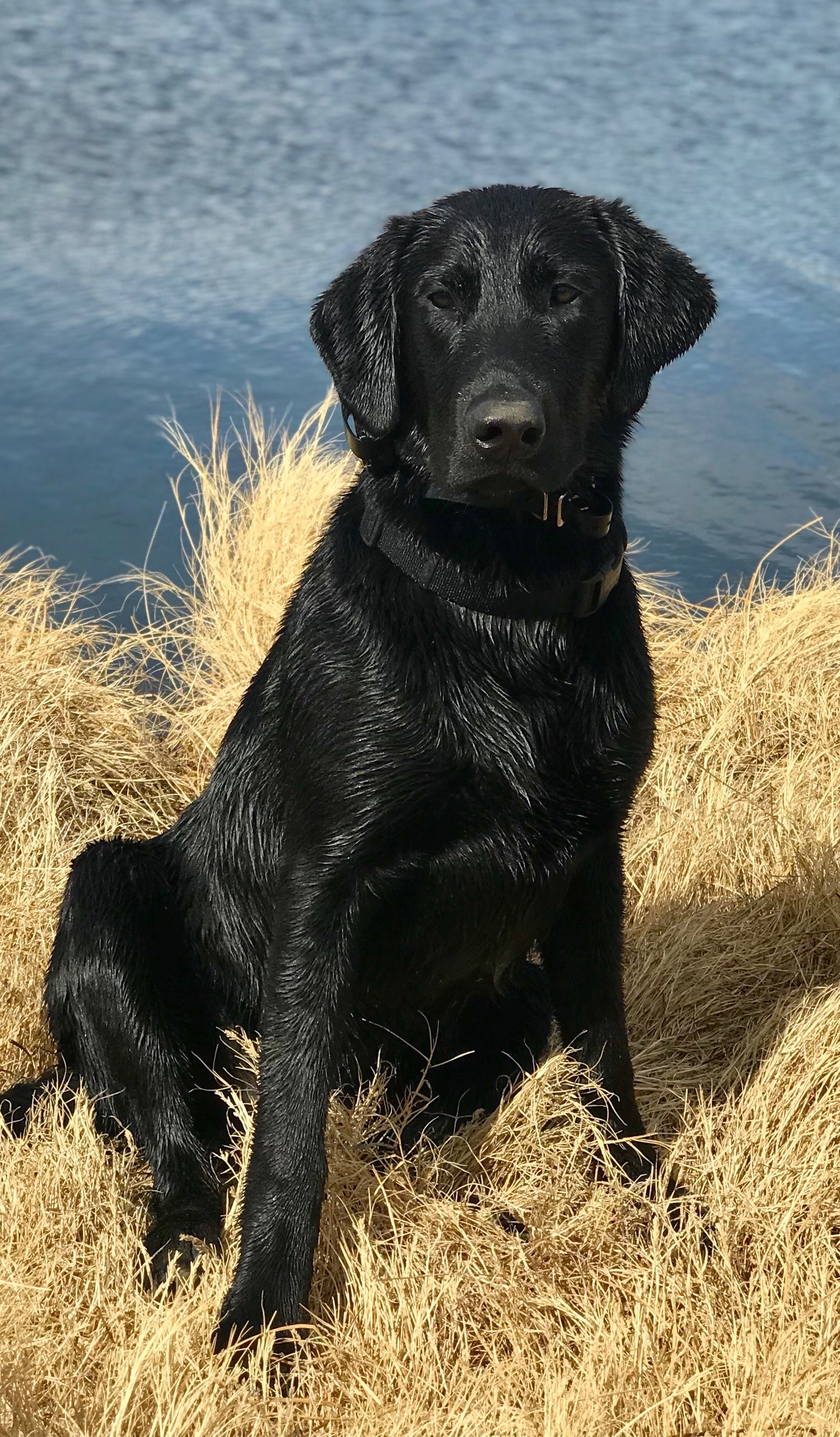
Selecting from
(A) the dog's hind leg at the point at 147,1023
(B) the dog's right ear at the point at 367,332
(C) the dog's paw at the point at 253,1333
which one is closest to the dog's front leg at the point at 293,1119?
(C) the dog's paw at the point at 253,1333

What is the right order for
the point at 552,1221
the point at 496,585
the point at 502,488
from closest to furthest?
the point at 502,488 < the point at 496,585 < the point at 552,1221

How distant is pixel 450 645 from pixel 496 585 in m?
0.12

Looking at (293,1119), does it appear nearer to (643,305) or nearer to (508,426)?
(508,426)

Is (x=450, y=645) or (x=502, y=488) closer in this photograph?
(x=502, y=488)

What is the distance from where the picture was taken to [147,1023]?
272cm

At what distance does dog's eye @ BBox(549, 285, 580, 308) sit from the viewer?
2.31 metres

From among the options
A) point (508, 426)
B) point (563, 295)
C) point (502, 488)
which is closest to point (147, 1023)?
point (502, 488)

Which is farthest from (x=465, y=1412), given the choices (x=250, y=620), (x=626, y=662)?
(x=250, y=620)

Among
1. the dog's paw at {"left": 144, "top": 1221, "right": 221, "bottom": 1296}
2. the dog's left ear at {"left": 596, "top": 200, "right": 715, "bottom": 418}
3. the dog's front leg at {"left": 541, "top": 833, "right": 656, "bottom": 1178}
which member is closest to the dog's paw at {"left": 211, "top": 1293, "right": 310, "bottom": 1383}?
the dog's paw at {"left": 144, "top": 1221, "right": 221, "bottom": 1296}

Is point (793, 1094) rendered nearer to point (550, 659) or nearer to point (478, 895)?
point (478, 895)

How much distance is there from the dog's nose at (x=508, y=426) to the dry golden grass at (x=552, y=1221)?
1.20 metres

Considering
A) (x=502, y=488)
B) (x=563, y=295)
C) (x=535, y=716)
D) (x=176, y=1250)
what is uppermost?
(x=563, y=295)

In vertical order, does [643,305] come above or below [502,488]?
above

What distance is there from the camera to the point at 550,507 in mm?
2365
